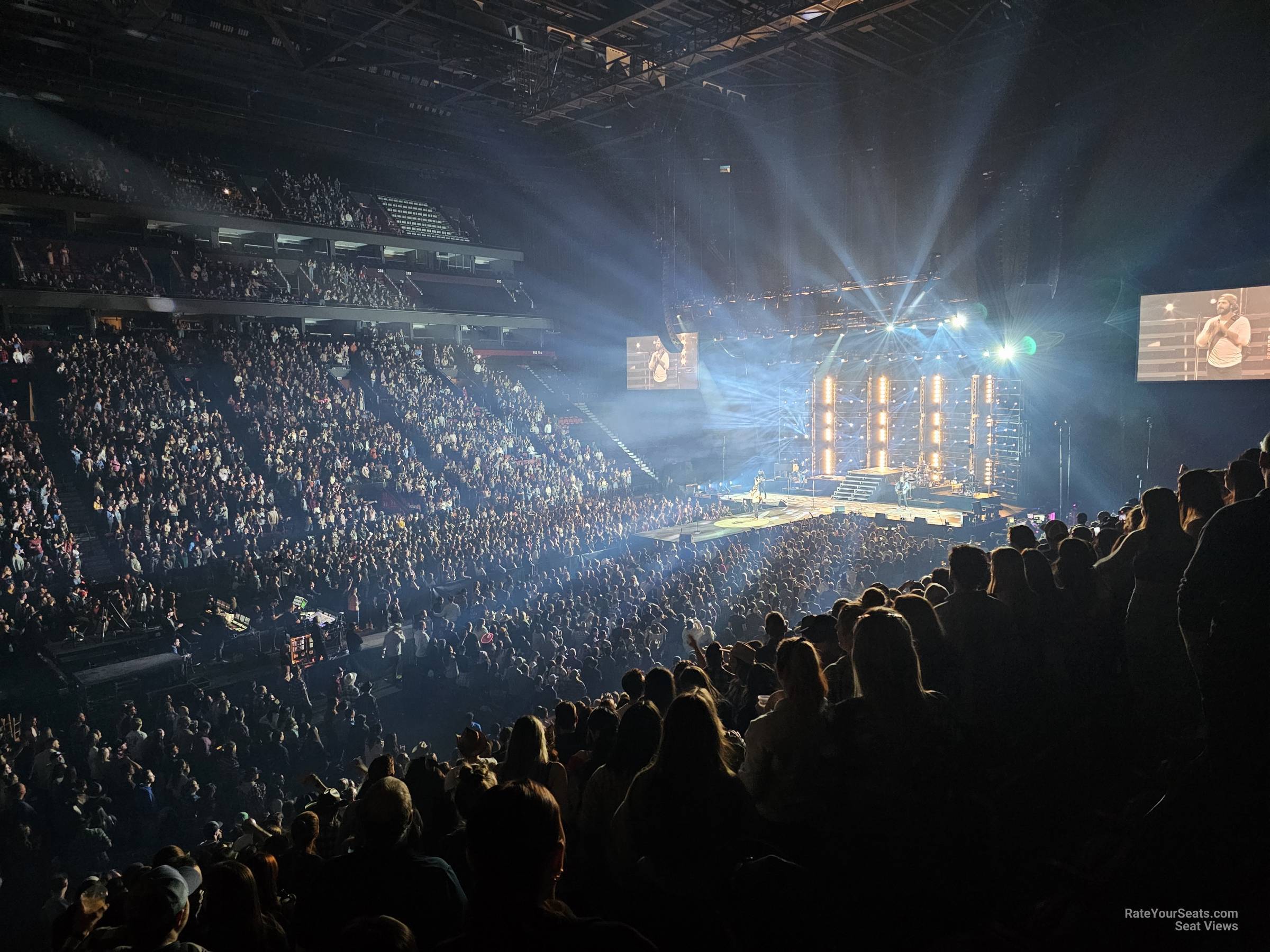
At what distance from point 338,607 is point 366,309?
1754 cm

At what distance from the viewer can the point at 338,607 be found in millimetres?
15188

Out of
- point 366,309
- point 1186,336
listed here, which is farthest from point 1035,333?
point 366,309

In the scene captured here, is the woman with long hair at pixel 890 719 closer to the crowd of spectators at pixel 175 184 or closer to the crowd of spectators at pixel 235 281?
the crowd of spectators at pixel 235 281

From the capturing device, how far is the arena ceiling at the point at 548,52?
1794 cm

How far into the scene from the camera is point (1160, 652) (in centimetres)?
337

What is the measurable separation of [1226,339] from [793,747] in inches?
692

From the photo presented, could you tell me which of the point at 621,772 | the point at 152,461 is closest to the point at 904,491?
the point at 152,461

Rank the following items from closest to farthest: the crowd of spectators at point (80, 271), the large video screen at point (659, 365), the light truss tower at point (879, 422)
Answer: the crowd of spectators at point (80, 271)
the light truss tower at point (879, 422)
the large video screen at point (659, 365)

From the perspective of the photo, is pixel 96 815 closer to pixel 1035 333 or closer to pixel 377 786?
pixel 377 786

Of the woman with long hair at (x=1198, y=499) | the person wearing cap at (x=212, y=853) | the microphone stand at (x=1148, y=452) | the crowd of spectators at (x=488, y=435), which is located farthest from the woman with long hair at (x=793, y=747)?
the crowd of spectators at (x=488, y=435)

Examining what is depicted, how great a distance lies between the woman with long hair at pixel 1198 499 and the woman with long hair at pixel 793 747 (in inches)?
101

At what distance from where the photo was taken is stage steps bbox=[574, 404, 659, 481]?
3216 centimetres

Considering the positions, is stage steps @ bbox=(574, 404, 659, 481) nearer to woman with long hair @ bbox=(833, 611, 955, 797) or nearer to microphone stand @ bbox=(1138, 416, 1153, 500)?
microphone stand @ bbox=(1138, 416, 1153, 500)

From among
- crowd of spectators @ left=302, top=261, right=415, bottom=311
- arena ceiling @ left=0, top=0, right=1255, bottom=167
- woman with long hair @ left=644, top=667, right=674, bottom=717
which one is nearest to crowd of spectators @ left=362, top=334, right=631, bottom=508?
crowd of spectators @ left=302, top=261, right=415, bottom=311
